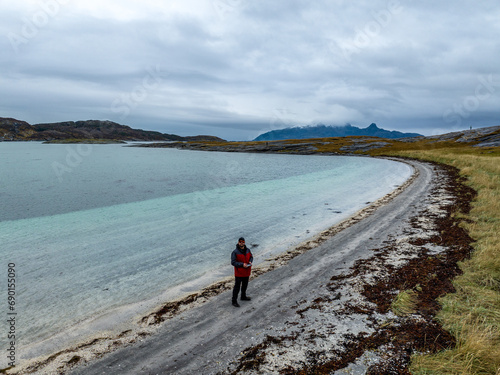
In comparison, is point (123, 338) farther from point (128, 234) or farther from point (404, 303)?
point (128, 234)

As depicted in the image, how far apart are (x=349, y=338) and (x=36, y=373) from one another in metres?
8.60

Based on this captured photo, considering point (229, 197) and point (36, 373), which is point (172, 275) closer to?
point (36, 373)

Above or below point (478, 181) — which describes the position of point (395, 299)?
below

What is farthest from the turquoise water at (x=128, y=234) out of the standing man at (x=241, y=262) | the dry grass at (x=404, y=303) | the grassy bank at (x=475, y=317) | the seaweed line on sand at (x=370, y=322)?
the grassy bank at (x=475, y=317)

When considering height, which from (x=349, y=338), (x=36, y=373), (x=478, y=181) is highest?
(x=478, y=181)

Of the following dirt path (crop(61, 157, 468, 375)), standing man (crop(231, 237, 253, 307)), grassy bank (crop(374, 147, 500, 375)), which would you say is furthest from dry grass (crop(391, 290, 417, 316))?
standing man (crop(231, 237, 253, 307))

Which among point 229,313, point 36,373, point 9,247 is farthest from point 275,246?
point 9,247

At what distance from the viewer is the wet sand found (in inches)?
296

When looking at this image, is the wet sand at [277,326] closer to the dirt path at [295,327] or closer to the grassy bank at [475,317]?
the dirt path at [295,327]

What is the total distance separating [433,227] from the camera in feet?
61.2

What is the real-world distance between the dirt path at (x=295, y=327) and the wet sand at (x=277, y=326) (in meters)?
0.03

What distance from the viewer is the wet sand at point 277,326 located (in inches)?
296

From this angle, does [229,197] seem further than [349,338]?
Yes

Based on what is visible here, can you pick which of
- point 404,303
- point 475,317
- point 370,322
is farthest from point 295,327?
point 475,317
